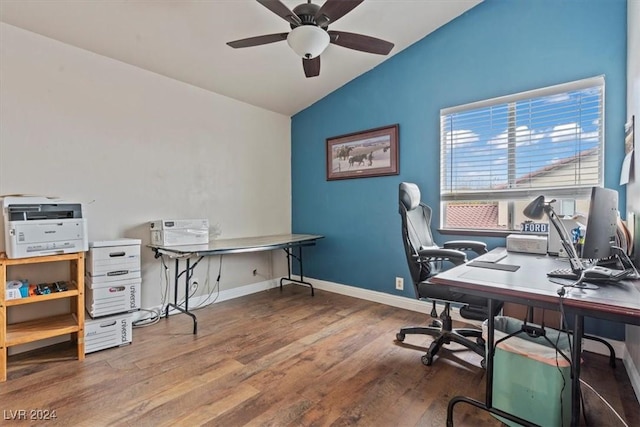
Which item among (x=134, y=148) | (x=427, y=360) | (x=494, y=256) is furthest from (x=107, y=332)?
(x=494, y=256)

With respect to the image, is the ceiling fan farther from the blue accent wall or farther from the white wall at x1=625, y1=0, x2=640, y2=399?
the white wall at x1=625, y1=0, x2=640, y2=399

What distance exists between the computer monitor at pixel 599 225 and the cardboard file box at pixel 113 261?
2898 mm

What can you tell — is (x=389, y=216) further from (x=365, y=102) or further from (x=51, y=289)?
(x=51, y=289)

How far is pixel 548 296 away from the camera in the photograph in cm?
116

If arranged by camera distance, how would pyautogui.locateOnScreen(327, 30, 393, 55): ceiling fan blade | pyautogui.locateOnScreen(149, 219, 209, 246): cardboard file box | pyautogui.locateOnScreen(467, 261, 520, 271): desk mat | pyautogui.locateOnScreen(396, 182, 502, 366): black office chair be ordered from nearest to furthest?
pyautogui.locateOnScreen(467, 261, 520, 271): desk mat → pyautogui.locateOnScreen(396, 182, 502, 366): black office chair → pyautogui.locateOnScreen(327, 30, 393, 55): ceiling fan blade → pyautogui.locateOnScreen(149, 219, 209, 246): cardboard file box

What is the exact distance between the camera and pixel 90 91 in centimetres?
257

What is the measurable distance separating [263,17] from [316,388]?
269cm

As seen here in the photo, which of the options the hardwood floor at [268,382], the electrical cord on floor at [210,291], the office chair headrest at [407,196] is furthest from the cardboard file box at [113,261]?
the office chair headrest at [407,196]

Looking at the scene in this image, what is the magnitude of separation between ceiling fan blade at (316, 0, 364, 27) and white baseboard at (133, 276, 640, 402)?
8.39ft

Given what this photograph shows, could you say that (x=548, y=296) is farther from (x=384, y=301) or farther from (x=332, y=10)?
(x=384, y=301)

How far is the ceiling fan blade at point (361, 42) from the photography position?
6.89ft

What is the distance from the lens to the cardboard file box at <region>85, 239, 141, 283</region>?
7.48ft

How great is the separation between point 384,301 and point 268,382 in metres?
1.78

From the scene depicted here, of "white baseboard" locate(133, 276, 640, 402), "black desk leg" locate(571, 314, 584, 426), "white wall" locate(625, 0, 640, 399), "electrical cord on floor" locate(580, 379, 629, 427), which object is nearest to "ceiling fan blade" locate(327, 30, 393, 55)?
"white wall" locate(625, 0, 640, 399)
